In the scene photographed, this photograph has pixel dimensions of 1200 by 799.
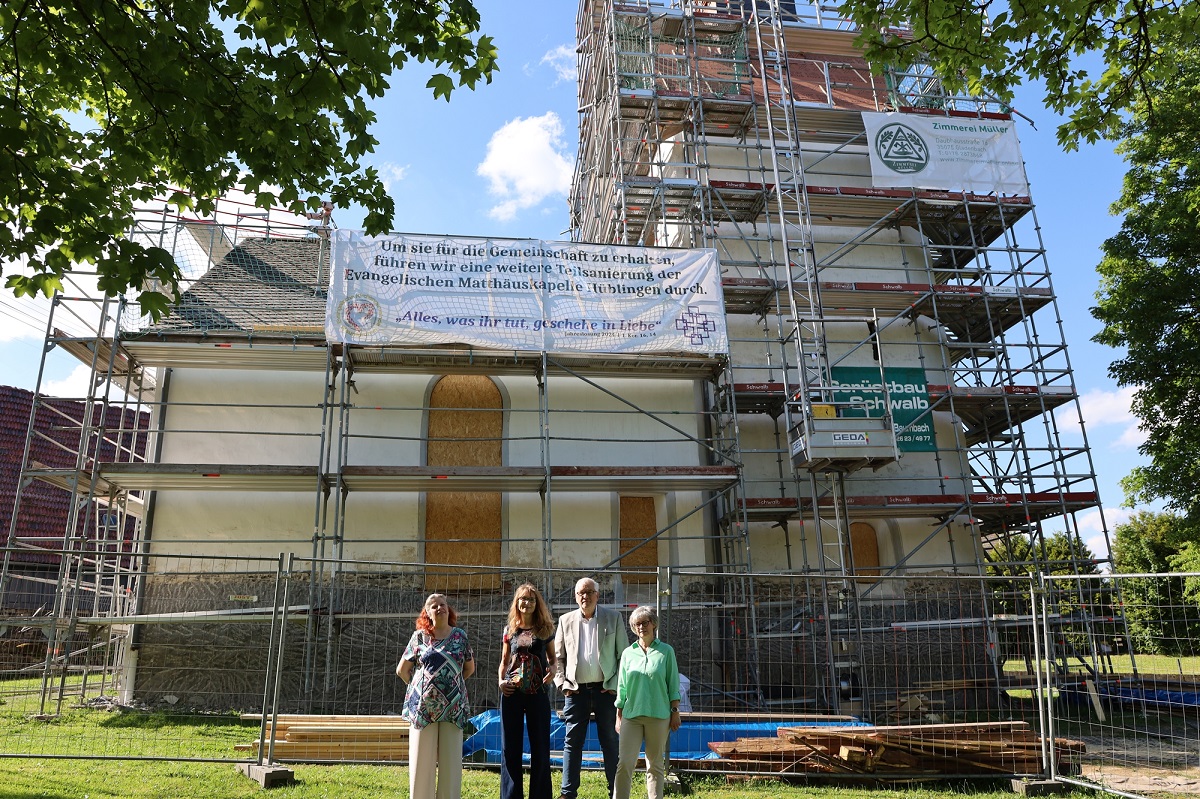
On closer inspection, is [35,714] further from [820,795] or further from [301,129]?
[820,795]

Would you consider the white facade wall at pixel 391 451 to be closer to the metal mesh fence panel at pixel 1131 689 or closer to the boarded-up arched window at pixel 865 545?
the boarded-up arched window at pixel 865 545

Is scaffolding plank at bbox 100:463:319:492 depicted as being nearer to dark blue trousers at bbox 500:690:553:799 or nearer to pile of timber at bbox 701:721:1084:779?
dark blue trousers at bbox 500:690:553:799

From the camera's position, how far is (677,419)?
53.3 ft

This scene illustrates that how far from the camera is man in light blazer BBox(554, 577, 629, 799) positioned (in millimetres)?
6723

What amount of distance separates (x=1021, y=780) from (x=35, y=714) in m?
12.3

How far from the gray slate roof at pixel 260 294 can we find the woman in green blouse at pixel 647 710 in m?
9.80

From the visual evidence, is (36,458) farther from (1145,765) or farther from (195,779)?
(1145,765)

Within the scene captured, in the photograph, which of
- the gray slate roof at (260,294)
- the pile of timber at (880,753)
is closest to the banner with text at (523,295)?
the gray slate roof at (260,294)

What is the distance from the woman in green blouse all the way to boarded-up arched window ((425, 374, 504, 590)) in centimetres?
787

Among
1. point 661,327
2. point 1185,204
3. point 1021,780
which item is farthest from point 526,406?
point 1185,204

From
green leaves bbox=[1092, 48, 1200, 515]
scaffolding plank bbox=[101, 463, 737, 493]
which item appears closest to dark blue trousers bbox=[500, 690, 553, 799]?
scaffolding plank bbox=[101, 463, 737, 493]

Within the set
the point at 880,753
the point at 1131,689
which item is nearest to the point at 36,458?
the point at 880,753

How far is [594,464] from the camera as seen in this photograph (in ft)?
51.5

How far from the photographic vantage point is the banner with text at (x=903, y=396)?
55.8 feet
